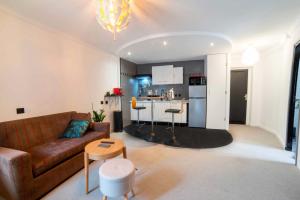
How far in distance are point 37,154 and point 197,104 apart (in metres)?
4.33

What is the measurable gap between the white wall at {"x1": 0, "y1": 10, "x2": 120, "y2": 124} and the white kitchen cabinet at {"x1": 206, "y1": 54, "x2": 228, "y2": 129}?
11.4ft

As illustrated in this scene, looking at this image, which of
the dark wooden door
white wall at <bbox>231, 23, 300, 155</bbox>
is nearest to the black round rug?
white wall at <bbox>231, 23, 300, 155</bbox>

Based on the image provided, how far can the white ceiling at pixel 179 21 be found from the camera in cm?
214

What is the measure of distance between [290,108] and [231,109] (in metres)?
2.53

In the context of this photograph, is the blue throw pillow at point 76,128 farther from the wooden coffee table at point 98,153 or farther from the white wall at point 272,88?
the white wall at point 272,88

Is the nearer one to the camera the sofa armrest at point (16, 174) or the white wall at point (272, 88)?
the sofa armrest at point (16, 174)

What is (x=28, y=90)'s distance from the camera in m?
2.50

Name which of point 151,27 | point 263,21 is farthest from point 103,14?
point 263,21

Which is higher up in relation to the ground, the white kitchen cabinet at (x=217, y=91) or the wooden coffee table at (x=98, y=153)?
the white kitchen cabinet at (x=217, y=91)

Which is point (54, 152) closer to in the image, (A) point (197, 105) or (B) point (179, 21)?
(B) point (179, 21)

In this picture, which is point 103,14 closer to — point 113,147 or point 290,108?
point 113,147

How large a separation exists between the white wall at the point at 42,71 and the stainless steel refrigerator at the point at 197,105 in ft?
9.96

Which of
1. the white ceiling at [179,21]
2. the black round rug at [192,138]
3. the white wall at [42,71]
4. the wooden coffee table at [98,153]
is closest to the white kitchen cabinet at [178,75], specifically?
the white ceiling at [179,21]

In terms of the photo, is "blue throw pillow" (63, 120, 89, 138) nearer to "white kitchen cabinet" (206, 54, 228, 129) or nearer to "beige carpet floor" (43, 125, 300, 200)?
"beige carpet floor" (43, 125, 300, 200)
